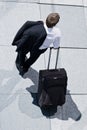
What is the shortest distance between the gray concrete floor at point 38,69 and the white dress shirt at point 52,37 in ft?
2.83

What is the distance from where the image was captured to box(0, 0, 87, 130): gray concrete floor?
762 cm

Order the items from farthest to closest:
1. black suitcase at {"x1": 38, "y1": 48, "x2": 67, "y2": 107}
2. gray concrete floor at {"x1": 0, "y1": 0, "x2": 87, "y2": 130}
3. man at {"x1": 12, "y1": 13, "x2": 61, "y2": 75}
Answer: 1. gray concrete floor at {"x1": 0, "y1": 0, "x2": 87, "y2": 130}
2. black suitcase at {"x1": 38, "y1": 48, "x2": 67, "y2": 107}
3. man at {"x1": 12, "y1": 13, "x2": 61, "y2": 75}

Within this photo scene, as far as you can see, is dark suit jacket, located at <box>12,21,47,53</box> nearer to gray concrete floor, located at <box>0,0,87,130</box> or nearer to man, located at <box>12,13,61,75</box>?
man, located at <box>12,13,61,75</box>

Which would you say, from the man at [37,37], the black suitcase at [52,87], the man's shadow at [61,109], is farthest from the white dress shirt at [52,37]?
the man's shadow at [61,109]

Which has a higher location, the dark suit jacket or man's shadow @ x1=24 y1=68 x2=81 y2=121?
the dark suit jacket

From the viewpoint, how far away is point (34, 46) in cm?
755

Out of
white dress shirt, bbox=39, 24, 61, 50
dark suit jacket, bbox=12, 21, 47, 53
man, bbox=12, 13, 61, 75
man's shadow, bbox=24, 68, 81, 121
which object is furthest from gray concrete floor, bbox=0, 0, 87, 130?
white dress shirt, bbox=39, 24, 61, 50

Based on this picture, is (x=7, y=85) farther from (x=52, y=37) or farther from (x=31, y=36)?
(x=52, y=37)

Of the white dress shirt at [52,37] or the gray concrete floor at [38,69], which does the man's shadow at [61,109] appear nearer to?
the gray concrete floor at [38,69]

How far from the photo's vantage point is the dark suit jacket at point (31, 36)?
7379 millimetres

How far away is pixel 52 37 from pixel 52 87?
80 centimetres

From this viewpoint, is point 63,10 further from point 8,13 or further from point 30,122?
point 30,122

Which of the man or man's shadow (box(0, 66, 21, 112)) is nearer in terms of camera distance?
the man

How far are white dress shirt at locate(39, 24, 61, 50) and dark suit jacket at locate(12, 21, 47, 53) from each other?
0.07 metres
